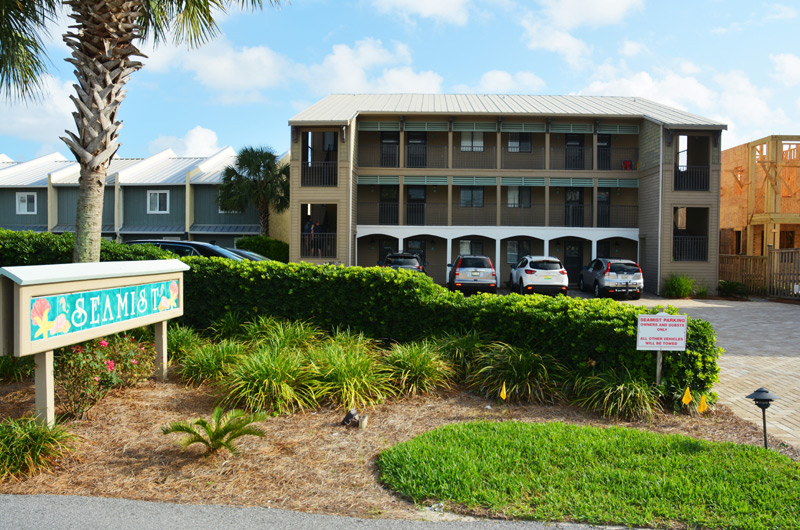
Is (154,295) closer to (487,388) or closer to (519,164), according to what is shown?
(487,388)

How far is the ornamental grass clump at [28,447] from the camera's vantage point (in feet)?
13.3

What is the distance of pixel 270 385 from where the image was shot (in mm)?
5660

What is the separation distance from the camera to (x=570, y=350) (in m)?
6.32

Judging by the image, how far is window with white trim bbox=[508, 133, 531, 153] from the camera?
2689cm

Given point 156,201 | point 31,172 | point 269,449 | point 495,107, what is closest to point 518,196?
→ point 495,107

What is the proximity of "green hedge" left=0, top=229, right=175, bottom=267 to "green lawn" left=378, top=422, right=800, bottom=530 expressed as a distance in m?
6.64

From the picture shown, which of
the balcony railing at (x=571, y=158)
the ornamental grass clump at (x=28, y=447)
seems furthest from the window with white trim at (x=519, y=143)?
the ornamental grass clump at (x=28, y=447)

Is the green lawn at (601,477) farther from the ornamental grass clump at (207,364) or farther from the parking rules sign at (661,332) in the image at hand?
the ornamental grass clump at (207,364)

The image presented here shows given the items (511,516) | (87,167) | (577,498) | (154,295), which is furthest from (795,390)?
(87,167)

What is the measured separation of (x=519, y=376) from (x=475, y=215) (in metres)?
21.0

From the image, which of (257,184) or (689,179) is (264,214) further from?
(689,179)

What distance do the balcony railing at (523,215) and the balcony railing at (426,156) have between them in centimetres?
395

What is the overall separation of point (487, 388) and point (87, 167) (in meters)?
6.35

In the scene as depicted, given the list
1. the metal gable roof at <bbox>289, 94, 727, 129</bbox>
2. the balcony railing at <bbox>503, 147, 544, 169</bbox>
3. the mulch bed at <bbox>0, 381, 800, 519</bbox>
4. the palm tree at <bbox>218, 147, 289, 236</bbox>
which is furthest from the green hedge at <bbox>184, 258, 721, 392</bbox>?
the balcony railing at <bbox>503, 147, 544, 169</bbox>
